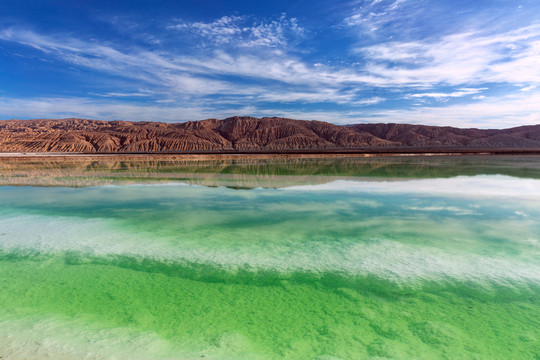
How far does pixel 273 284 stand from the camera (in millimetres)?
4262

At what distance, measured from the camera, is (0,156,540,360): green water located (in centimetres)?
300

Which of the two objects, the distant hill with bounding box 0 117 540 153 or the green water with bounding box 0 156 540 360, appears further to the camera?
the distant hill with bounding box 0 117 540 153

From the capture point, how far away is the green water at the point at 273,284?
2996 mm

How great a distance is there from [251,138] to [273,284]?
156m

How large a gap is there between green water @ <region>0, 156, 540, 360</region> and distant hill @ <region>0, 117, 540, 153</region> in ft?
358

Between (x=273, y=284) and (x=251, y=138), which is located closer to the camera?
(x=273, y=284)

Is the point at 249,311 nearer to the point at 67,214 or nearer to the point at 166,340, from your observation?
the point at 166,340

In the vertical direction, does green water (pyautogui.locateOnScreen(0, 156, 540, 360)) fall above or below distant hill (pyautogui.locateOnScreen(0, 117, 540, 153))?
below

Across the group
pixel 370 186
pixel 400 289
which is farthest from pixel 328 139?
pixel 400 289

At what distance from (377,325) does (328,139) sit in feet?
535

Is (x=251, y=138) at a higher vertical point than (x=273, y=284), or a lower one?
higher

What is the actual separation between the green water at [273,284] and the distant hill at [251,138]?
4299 inches

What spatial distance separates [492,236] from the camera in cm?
620

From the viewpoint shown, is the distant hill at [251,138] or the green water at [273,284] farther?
the distant hill at [251,138]
